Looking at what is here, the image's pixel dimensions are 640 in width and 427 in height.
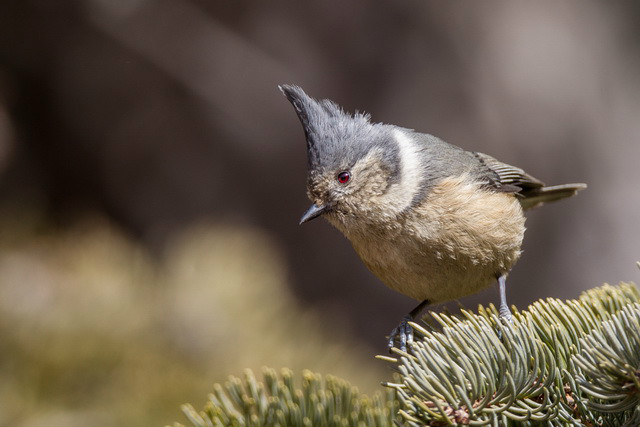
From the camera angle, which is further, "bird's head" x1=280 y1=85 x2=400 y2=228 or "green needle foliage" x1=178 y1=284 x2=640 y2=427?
"bird's head" x1=280 y1=85 x2=400 y2=228

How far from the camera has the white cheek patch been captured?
2.88 metres

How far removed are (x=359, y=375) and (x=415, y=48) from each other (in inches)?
146

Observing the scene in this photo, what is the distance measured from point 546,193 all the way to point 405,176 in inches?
44.8

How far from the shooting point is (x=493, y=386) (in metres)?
1.61

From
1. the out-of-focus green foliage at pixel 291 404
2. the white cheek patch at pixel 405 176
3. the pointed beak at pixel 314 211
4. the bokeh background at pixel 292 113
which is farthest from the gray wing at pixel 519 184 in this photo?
the bokeh background at pixel 292 113

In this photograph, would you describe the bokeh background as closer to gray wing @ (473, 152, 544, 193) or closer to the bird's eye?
gray wing @ (473, 152, 544, 193)

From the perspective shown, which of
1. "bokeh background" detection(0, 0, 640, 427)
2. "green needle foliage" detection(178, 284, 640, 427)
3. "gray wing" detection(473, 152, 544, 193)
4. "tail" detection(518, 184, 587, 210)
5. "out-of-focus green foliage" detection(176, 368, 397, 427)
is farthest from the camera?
"bokeh background" detection(0, 0, 640, 427)

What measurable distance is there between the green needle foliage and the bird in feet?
2.96

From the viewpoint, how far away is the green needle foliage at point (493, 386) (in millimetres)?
1504

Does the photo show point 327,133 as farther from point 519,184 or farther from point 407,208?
point 519,184

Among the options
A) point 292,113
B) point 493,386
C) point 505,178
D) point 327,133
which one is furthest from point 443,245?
point 292,113

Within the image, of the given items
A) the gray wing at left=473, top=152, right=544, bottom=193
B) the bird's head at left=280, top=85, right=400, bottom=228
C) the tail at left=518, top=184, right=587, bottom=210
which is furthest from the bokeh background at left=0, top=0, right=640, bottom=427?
the bird's head at left=280, top=85, right=400, bottom=228

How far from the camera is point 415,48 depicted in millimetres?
5781

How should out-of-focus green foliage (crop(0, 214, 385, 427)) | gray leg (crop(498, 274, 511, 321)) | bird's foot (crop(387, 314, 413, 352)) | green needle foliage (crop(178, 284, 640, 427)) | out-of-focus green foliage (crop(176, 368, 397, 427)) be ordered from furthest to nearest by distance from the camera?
gray leg (crop(498, 274, 511, 321))
bird's foot (crop(387, 314, 413, 352))
out-of-focus green foliage (crop(0, 214, 385, 427))
out-of-focus green foliage (crop(176, 368, 397, 427))
green needle foliage (crop(178, 284, 640, 427))
